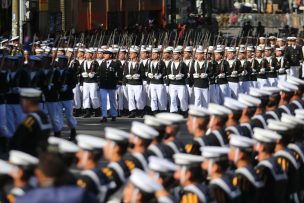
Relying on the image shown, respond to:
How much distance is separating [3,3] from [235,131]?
102 feet

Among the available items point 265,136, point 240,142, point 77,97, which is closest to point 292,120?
point 265,136

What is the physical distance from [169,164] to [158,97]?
18364 millimetres

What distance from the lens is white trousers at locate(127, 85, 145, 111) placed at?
30.6 m

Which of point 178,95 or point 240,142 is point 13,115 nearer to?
point 178,95

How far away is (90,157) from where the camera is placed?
1270 cm

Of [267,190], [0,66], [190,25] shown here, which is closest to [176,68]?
[0,66]

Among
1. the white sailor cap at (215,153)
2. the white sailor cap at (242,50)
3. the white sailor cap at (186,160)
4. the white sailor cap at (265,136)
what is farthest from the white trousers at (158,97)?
the white sailor cap at (186,160)

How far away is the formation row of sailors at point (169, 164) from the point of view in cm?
1144

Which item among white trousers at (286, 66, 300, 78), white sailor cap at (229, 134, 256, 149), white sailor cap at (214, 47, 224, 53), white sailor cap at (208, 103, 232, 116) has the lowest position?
white trousers at (286, 66, 300, 78)

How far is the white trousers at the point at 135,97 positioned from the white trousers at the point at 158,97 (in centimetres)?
25

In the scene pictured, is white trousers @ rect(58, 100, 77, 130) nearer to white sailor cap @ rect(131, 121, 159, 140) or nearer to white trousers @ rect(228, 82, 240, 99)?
white trousers @ rect(228, 82, 240, 99)

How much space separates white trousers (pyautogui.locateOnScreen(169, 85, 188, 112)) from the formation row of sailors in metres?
14.0

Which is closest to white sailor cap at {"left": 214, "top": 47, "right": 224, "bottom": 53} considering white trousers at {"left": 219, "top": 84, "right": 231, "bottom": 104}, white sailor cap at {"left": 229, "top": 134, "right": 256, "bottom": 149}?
A: white trousers at {"left": 219, "top": 84, "right": 231, "bottom": 104}

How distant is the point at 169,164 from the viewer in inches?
492
